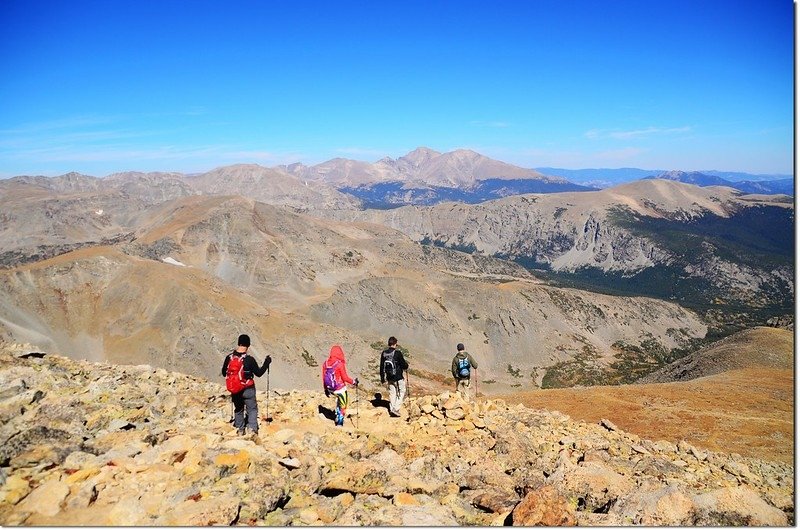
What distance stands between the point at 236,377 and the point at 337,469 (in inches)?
136

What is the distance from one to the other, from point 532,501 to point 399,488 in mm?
2405

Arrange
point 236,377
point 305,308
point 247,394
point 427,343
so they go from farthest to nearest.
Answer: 1. point 305,308
2. point 427,343
3. point 247,394
4. point 236,377

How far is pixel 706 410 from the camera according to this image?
2308 cm

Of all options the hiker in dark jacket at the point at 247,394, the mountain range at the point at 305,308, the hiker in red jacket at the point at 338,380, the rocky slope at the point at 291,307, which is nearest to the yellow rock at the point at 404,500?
the hiker in dark jacket at the point at 247,394

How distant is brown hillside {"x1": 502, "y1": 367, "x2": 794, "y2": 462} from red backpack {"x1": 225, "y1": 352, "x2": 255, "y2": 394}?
16300 mm

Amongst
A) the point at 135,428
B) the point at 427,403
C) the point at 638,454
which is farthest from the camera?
the point at 427,403

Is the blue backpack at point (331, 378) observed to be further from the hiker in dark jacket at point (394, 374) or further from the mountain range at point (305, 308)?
the mountain range at point (305, 308)

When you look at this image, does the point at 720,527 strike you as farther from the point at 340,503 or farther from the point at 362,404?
the point at 362,404

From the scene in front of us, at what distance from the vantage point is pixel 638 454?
1326 cm

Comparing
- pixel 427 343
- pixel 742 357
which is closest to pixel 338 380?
pixel 742 357

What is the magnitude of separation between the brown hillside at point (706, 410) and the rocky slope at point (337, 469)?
3367 millimetres

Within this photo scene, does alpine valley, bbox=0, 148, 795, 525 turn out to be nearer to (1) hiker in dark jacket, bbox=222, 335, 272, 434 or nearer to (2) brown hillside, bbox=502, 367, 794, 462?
(2) brown hillside, bbox=502, 367, 794, 462

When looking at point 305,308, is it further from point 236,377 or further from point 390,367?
point 236,377

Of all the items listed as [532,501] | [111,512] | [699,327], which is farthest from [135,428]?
[699,327]
